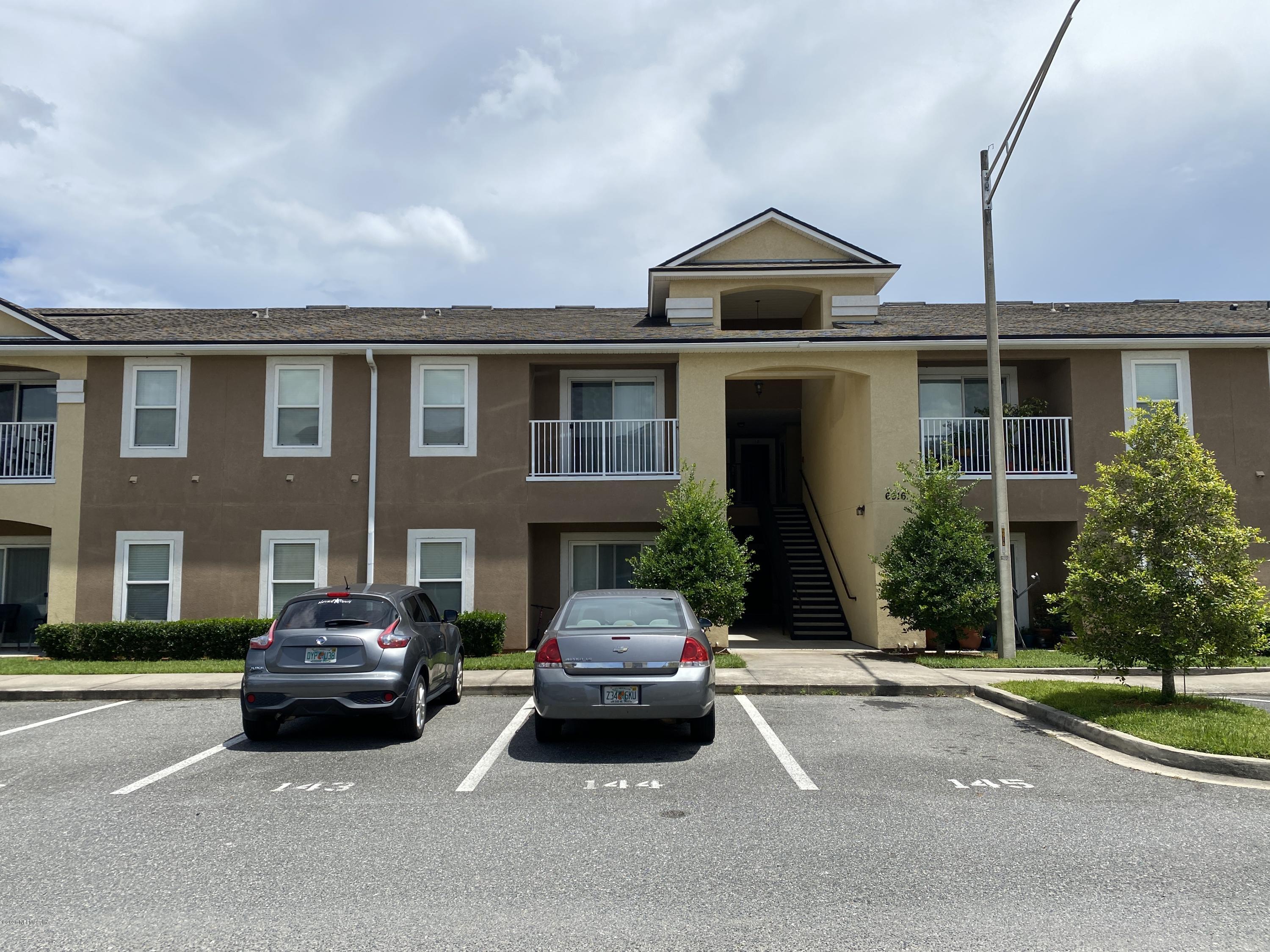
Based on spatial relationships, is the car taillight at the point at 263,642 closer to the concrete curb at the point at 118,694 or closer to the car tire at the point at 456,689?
the car tire at the point at 456,689

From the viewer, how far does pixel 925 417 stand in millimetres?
16781

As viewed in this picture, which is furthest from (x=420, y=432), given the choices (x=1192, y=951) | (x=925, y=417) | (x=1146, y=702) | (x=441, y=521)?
(x=1192, y=951)

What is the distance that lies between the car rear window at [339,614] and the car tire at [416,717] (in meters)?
0.70

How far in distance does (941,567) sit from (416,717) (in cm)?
900

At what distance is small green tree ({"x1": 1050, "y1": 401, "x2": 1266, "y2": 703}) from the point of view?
892cm

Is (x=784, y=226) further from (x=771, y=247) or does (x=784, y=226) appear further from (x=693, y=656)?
(x=693, y=656)

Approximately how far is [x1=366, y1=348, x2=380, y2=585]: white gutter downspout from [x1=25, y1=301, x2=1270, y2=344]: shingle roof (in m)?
0.59

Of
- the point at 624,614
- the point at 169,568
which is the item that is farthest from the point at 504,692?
the point at 169,568

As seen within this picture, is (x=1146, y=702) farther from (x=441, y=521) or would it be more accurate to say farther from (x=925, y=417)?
(x=441, y=521)

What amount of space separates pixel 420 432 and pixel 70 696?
6.90 m

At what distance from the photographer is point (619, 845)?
5434mm

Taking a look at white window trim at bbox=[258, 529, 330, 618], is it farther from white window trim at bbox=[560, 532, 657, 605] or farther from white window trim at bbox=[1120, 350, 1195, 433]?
white window trim at bbox=[1120, 350, 1195, 433]

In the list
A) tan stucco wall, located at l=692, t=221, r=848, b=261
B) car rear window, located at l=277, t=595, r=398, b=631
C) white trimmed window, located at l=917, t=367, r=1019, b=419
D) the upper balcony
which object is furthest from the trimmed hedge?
white trimmed window, located at l=917, t=367, r=1019, b=419

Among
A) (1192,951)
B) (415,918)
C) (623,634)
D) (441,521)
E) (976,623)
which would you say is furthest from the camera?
(441,521)
